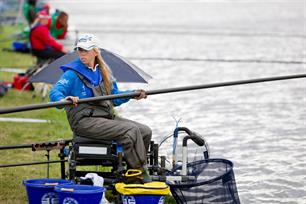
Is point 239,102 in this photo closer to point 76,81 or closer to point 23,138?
point 23,138

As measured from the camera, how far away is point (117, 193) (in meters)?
8.16

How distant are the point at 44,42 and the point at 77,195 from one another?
10056mm

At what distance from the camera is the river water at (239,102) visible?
10.8 metres

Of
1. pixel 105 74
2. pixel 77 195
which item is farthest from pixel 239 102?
pixel 77 195

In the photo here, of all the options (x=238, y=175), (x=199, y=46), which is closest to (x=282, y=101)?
(x=238, y=175)

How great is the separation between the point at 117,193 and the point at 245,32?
2908cm

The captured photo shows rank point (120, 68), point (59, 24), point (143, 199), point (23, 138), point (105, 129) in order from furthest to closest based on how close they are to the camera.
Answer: point (59, 24), point (23, 138), point (120, 68), point (105, 129), point (143, 199)

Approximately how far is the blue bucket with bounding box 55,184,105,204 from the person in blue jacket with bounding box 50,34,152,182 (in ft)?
2.77

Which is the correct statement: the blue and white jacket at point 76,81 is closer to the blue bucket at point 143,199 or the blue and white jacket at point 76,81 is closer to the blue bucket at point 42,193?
the blue bucket at point 42,193

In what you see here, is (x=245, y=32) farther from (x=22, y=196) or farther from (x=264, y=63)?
(x=22, y=196)

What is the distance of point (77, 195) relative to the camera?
7.38 metres

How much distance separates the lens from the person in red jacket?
17.1 metres

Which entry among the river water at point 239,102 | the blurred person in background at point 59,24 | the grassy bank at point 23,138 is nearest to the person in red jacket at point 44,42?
the grassy bank at point 23,138

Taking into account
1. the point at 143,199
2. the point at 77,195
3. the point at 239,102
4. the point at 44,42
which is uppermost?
the point at 44,42
